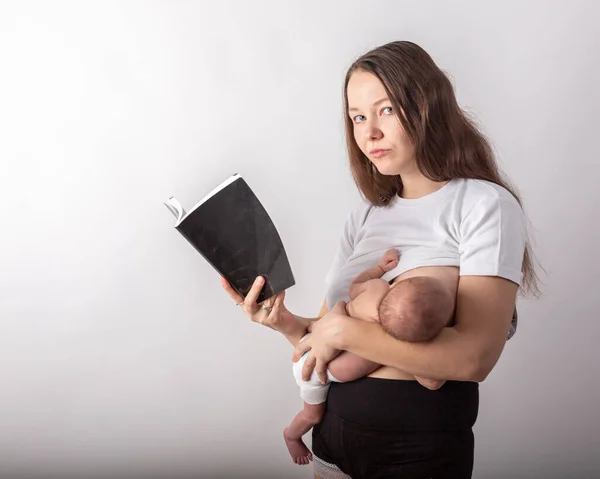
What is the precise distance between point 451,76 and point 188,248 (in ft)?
3.91

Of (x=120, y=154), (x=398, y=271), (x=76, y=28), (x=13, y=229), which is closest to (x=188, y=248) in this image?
(x=120, y=154)

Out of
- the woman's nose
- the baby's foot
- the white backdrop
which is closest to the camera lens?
the woman's nose

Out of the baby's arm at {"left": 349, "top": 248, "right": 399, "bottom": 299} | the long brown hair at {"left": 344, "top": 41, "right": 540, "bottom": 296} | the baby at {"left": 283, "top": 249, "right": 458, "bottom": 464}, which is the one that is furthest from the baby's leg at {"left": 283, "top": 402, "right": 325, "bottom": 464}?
the long brown hair at {"left": 344, "top": 41, "right": 540, "bottom": 296}

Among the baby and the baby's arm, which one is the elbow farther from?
the baby's arm

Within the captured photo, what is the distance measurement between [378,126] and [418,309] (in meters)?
0.48

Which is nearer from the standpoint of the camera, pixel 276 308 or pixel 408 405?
pixel 408 405

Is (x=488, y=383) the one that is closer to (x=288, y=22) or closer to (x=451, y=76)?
(x=451, y=76)

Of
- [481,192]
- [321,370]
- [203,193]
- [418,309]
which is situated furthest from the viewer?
[203,193]

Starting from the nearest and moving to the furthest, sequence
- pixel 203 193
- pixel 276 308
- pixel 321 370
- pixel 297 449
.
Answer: pixel 321 370, pixel 276 308, pixel 297 449, pixel 203 193

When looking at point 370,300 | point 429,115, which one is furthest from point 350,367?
point 429,115

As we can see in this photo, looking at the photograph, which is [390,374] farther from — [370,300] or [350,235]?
[350,235]

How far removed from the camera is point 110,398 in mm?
2676

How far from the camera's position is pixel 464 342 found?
138cm

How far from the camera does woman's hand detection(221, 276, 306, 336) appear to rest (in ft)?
5.36
